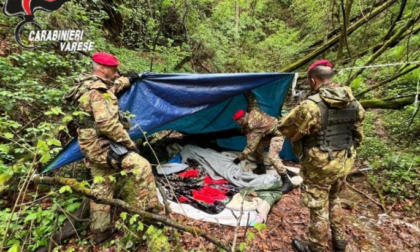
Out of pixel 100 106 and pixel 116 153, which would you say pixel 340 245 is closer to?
pixel 116 153

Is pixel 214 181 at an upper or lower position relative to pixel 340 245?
lower

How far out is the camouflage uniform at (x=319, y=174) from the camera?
86.6 inches

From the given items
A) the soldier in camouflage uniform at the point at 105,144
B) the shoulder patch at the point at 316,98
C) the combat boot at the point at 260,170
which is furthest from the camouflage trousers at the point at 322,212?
the combat boot at the point at 260,170

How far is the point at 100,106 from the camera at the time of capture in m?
2.34

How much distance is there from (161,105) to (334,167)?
→ 2033 millimetres

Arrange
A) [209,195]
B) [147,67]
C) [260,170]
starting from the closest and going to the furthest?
1. [209,195]
2. [260,170]
3. [147,67]

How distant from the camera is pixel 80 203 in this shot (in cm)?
264

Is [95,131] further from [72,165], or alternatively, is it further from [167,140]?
[167,140]

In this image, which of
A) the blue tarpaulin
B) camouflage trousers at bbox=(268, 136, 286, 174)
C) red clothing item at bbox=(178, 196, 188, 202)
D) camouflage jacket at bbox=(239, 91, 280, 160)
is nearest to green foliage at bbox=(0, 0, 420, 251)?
the blue tarpaulin

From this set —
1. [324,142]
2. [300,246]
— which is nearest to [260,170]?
[300,246]

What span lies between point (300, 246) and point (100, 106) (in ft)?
7.78

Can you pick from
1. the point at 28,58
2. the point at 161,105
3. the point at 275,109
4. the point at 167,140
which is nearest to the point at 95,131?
the point at 161,105

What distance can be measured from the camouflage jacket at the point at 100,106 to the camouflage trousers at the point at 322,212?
1876 mm

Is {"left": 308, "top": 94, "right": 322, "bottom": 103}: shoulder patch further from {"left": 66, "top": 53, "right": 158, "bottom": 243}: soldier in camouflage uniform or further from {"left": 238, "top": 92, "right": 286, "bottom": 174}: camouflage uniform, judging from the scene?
{"left": 66, "top": 53, "right": 158, "bottom": 243}: soldier in camouflage uniform
